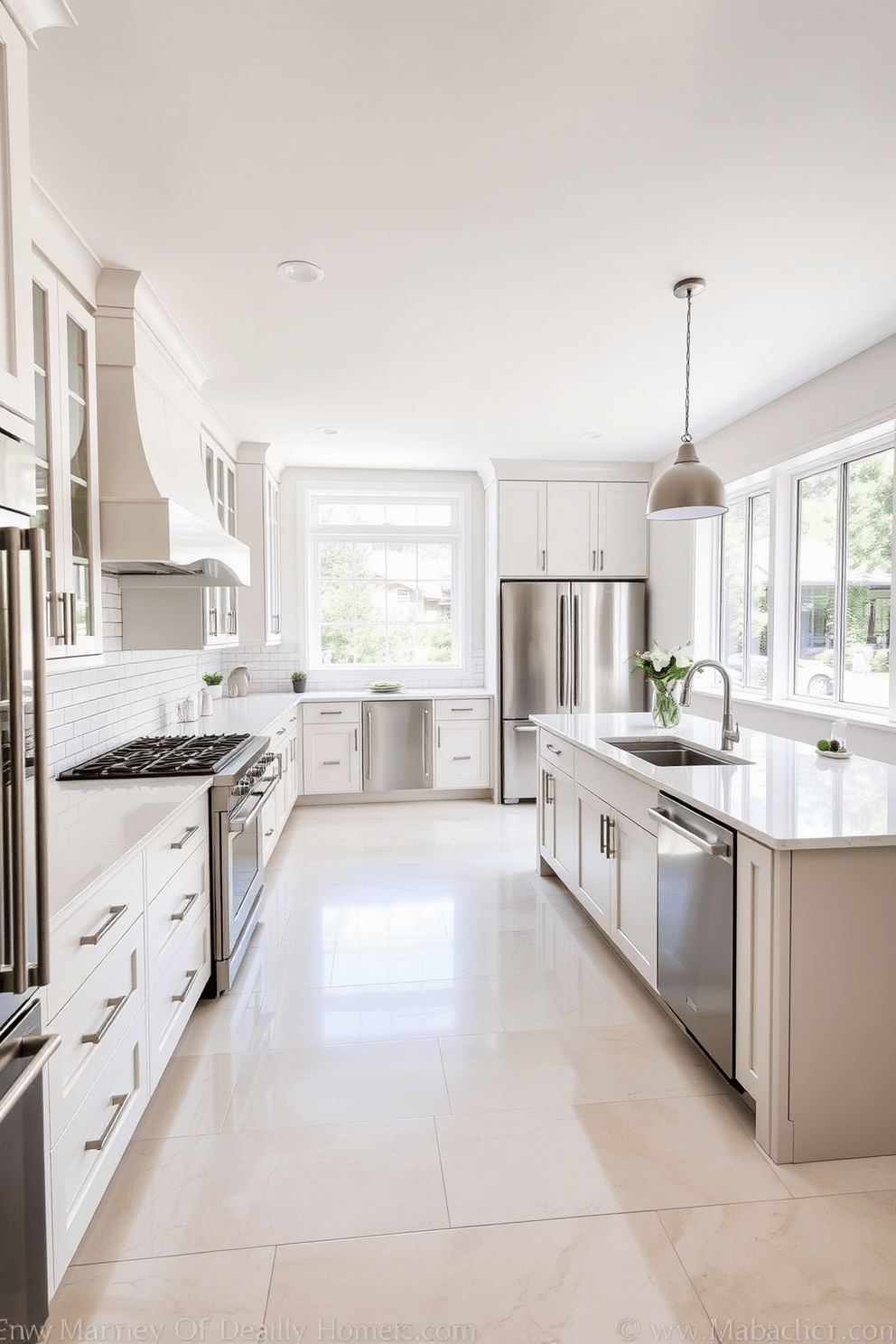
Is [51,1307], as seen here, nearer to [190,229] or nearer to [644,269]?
[190,229]

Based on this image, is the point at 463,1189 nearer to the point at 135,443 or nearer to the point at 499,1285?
the point at 499,1285

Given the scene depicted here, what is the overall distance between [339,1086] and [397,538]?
4.74 m

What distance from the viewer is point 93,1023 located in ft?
5.34

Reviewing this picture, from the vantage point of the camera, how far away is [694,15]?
156 centimetres

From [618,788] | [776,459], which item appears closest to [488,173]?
[618,788]

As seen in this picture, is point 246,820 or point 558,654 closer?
point 246,820

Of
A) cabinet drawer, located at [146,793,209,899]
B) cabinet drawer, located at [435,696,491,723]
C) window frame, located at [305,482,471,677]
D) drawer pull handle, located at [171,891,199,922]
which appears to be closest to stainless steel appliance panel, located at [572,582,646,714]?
cabinet drawer, located at [435,696,491,723]

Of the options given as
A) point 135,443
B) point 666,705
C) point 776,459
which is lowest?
point 666,705

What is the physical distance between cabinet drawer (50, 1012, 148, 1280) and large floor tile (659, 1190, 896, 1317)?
4.19ft

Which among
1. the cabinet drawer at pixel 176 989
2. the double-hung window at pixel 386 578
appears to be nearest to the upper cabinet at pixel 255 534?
the double-hung window at pixel 386 578

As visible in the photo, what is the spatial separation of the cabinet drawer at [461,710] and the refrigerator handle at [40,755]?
4557mm

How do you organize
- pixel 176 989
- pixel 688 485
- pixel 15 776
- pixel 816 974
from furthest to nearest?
1. pixel 688 485
2. pixel 176 989
3. pixel 816 974
4. pixel 15 776

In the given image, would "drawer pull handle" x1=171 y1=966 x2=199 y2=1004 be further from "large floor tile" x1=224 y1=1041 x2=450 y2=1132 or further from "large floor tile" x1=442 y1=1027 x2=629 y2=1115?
"large floor tile" x1=442 y1=1027 x2=629 y2=1115

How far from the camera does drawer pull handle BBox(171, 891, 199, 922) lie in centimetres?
227
